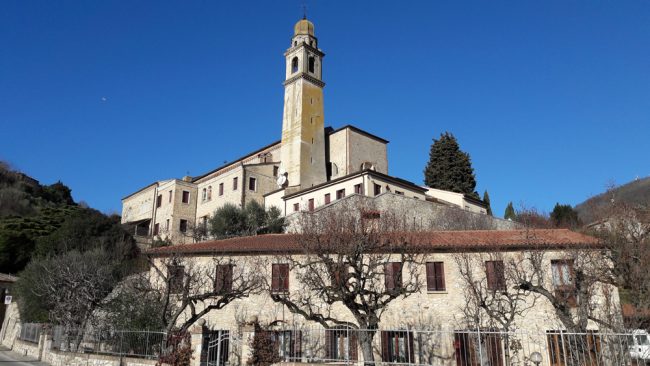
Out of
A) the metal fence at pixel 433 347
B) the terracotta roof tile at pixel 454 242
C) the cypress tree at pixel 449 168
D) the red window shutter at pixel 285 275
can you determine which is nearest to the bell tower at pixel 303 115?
the cypress tree at pixel 449 168

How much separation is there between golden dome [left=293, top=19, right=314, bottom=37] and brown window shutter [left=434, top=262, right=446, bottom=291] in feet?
125

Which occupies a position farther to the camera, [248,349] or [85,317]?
[85,317]

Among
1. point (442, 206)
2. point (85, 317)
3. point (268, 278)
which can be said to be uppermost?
point (442, 206)

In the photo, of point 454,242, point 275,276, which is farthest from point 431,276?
point 275,276

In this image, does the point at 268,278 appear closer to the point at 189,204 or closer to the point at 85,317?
the point at 85,317

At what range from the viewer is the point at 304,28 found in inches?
2172

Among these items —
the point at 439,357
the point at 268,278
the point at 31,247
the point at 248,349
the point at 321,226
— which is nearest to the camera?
the point at 248,349

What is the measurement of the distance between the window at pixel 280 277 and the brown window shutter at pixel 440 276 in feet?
25.1

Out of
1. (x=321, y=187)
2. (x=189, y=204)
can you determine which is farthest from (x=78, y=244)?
(x=321, y=187)

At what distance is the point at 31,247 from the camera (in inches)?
1686

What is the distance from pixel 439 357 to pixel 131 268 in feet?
83.6

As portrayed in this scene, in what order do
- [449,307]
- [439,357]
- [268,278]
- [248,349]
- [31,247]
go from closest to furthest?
[248,349], [439,357], [449,307], [268,278], [31,247]

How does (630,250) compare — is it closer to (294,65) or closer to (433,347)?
(433,347)

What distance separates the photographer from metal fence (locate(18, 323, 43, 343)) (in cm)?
2470
